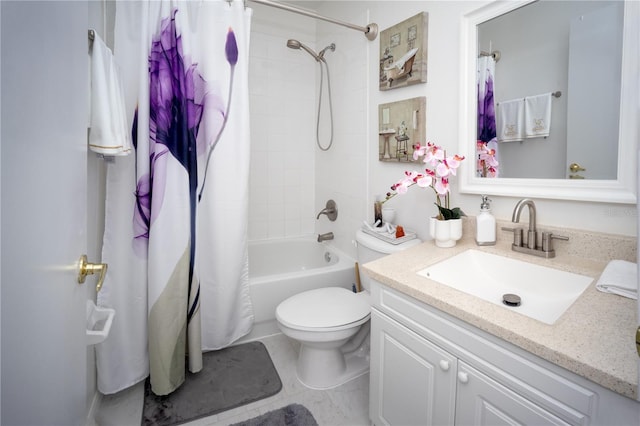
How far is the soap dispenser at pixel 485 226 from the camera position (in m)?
1.35

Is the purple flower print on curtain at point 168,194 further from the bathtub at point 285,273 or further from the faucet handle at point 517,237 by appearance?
the faucet handle at point 517,237

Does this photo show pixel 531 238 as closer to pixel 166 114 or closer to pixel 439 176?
pixel 439 176

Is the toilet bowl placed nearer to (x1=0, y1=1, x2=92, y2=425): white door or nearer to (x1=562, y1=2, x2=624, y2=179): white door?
(x1=0, y1=1, x2=92, y2=425): white door

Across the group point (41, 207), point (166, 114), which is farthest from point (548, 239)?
point (166, 114)

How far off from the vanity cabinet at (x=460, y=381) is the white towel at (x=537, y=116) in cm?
86

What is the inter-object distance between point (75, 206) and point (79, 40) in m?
0.34

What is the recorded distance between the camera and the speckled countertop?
25.2 inches

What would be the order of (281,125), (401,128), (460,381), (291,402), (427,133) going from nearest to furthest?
1. (460,381)
2. (291,402)
3. (427,133)
4. (401,128)
5. (281,125)

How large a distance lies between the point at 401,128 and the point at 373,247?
2.33 feet

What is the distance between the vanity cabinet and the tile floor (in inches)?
9.9

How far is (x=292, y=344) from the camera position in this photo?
2.07 meters

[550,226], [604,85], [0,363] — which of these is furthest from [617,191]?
[0,363]

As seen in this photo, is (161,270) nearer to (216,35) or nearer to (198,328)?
(198,328)

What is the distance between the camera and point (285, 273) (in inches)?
91.4
